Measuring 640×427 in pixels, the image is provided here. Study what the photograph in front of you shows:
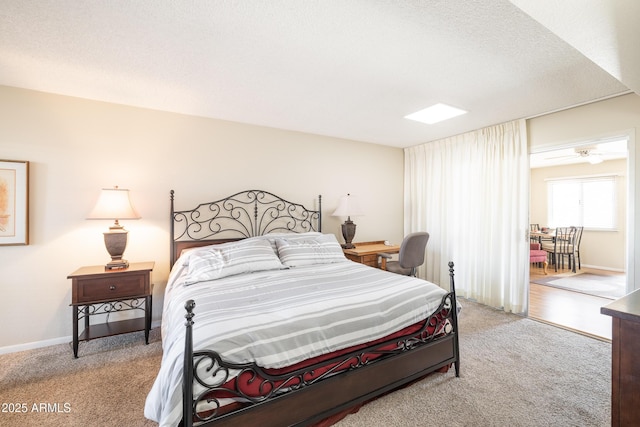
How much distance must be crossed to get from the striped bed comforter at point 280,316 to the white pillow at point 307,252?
1.37 feet

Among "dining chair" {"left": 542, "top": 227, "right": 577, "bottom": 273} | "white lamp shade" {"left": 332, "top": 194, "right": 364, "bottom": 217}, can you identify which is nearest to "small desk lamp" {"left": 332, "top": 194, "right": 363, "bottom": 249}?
"white lamp shade" {"left": 332, "top": 194, "right": 364, "bottom": 217}

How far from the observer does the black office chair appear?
3725 millimetres

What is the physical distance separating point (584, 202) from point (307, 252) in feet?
23.8

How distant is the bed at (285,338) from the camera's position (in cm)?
137

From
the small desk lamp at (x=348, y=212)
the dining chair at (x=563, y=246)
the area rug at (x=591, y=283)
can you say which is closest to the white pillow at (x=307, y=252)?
the small desk lamp at (x=348, y=212)

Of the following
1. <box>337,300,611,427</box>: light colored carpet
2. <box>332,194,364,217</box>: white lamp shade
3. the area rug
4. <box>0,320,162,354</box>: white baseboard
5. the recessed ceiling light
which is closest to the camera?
<box>337,300,611,427</box>: light colored carpet

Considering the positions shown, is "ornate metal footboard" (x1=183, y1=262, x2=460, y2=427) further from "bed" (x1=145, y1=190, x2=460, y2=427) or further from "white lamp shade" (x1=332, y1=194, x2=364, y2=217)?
"white lamp shade" (x1=332, y1=194, x2=364, y2=217)

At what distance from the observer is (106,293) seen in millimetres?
2613

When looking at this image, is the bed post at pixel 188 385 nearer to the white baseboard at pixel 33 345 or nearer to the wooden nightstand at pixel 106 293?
the wooden nightstand at pixel 106 293

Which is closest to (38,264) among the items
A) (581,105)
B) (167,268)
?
(167,268)

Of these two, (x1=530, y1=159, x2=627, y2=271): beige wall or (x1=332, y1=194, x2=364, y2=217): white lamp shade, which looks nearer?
(x1=332, y1=194, x2=364, y2=217): white lamp shade

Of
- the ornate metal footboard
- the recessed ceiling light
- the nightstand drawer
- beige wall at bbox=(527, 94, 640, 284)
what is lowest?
the ornate metal footboard

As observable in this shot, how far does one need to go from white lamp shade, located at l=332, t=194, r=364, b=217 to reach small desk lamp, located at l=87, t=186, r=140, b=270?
2.53m

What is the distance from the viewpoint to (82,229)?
9.56 ft
